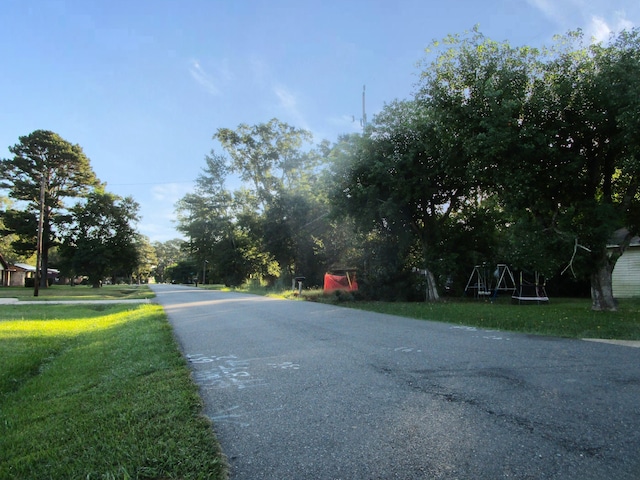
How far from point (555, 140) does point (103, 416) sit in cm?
1273

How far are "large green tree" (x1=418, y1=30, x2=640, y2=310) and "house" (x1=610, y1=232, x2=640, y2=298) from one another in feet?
27.8

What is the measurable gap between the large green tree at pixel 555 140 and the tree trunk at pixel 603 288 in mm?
29

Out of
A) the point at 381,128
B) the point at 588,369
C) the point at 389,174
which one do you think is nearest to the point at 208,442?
the point at 588,369

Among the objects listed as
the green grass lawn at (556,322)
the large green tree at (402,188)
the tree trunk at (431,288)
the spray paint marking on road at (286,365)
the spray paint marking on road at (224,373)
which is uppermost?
the large green tree at (402,188)

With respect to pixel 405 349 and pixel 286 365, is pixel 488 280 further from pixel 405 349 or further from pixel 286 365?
pixel 286 365

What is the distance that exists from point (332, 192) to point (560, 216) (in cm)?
921

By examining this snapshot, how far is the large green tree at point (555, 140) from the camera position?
36.2 ft

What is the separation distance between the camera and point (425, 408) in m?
3.74

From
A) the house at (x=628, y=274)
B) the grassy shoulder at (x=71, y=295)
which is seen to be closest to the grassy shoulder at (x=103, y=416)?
the grassy shoulder at (x=71, y=295)

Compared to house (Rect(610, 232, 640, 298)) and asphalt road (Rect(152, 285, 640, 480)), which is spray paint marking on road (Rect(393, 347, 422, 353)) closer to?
asphalt road (Rect(152, 285, 640, 480))

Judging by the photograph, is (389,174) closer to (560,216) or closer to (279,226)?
(560,216)

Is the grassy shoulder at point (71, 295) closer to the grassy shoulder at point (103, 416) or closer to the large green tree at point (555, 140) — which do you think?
the grassy shoulder at point (103, 416)

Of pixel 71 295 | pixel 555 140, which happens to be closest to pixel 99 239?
pixel 71 295

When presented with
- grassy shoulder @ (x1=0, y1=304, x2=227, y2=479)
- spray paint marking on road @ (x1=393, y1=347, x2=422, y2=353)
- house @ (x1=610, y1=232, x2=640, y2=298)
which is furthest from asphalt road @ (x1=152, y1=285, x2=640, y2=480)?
house @ (x1=610, y1=232, x2=640, y2=298)
